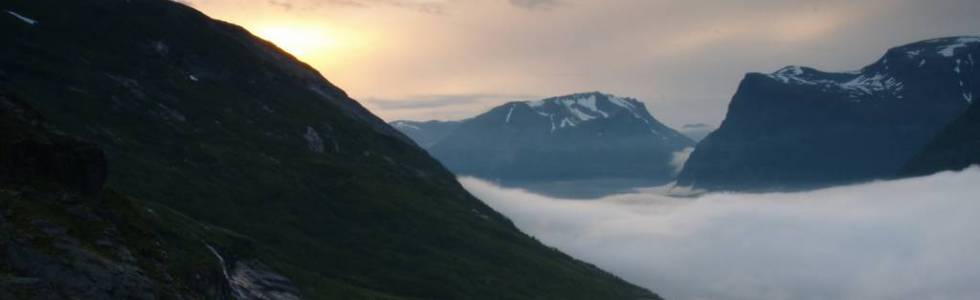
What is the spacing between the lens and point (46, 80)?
6452 inches

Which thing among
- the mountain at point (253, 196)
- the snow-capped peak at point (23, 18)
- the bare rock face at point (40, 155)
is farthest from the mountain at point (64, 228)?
the snow-capped peak at point (23, 18)

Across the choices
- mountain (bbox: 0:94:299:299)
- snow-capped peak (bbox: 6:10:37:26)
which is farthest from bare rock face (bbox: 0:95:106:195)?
snow-capped peak (bbox: 6:10:37:26)

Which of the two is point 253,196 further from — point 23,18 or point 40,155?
point 40,155

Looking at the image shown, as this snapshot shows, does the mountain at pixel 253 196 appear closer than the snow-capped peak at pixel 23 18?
Yes

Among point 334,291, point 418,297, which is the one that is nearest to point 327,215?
point 418,297

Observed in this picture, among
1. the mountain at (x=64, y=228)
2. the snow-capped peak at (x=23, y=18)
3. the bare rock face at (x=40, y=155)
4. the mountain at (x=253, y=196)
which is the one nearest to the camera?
the mountain at (x=64, y=228)

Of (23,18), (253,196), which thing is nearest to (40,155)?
(253,196)

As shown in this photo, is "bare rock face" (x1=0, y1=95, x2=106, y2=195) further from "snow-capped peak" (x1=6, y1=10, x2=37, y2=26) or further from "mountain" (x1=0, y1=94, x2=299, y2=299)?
"snow-capped peak" (x1=6, y1=10, x2=37, y2=26)

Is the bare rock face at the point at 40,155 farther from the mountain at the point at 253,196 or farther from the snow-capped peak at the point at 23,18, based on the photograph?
the snow-capped peak at the point at 23,18

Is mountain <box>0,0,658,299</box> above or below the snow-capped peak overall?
below

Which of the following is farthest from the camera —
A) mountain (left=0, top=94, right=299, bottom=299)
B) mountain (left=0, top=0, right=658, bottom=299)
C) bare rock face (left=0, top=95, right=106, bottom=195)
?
mountain (left=0, top=0, right=658, bottom=299)

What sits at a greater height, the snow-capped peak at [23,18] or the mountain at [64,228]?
the snow-capped peak at [23,18]

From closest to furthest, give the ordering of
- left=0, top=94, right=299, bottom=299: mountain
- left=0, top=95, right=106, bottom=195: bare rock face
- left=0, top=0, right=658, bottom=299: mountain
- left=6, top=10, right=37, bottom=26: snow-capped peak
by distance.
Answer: left=0, top=94, right=299, bottom=299: mountain
left=0, top=95, right=106, bottom=195: bare rock face
left=0, top=0, right=658, bottom=299: mountain
left=6, top=10, right=37, bottom=26: snow-capped peak

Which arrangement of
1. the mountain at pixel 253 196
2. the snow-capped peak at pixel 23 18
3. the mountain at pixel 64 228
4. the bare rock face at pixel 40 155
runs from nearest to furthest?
the mountain at pixel 64 228 → the bare rock face at pixel 40 155 → the mountain at pixel 253 196 → the snow-capped peak at pixel 23 18
